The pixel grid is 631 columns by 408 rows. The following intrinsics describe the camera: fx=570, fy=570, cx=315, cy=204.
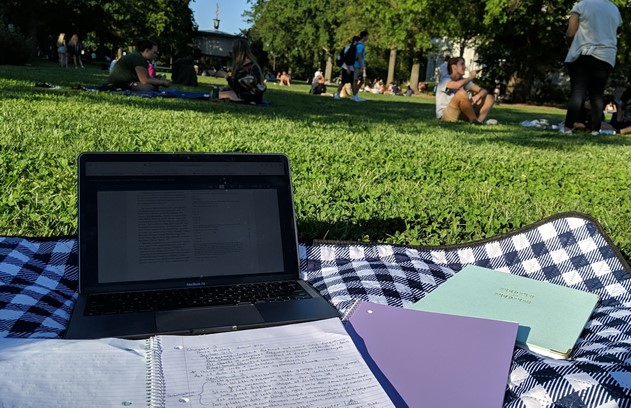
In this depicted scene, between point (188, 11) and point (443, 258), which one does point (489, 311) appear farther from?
point (188, 11)

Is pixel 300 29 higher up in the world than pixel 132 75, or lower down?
higher up

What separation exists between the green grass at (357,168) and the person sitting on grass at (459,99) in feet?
6.70

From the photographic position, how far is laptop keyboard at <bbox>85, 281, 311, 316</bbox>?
167 cm

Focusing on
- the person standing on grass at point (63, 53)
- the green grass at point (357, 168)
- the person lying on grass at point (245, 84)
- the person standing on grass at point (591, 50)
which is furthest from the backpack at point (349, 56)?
the person standing on grass at point (63, 53)

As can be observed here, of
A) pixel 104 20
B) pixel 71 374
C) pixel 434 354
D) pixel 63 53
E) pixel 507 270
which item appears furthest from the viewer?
Answer: pixel 104 20

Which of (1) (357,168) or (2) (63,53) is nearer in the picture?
(1) (357,168)

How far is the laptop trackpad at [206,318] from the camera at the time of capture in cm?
157

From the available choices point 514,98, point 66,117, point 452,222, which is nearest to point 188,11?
point 514,98

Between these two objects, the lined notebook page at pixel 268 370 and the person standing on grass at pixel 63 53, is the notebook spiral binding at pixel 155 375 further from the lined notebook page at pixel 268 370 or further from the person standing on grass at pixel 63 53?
the person standing on grass at pixel 63 53

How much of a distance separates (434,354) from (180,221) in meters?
0.90

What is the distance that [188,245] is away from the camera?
6.05ft

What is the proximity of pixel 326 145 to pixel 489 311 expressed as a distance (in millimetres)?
3649

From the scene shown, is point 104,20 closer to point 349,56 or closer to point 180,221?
point 349,56

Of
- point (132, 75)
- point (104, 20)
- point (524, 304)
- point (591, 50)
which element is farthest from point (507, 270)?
point (104, 20)
